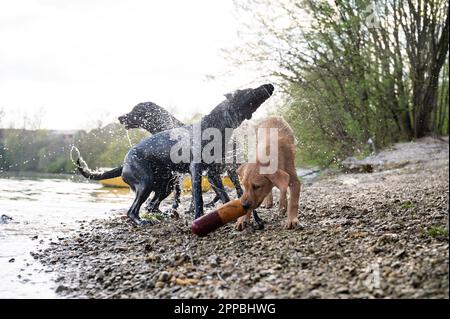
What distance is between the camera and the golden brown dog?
17.5 ft

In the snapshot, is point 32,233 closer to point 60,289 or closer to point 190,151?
point 190,151

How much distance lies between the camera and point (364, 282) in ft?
11.1

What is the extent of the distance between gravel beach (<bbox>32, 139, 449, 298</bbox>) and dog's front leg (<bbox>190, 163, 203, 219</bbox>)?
1.18ft

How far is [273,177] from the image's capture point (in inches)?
211

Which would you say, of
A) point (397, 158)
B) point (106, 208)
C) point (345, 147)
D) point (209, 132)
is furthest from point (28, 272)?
point (345, 147)

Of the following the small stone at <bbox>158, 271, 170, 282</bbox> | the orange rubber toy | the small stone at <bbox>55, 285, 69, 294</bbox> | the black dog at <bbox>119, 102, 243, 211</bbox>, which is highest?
the black dog at <bbox>119, 102, 243, 211</bbox>

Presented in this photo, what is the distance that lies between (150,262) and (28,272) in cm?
150

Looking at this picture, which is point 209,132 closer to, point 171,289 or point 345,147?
point 171,289

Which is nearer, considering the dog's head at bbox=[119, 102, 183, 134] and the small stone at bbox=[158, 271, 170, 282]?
the small stone at bbox=[158, 271, 170, 282]

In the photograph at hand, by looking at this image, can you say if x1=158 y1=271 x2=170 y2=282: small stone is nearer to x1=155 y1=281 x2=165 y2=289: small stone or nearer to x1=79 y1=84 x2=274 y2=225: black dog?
x1=155 y1=281 x2=165 y2=289: small stone

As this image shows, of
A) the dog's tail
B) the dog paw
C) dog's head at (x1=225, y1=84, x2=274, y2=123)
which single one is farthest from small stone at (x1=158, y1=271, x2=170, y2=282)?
the dog's tail

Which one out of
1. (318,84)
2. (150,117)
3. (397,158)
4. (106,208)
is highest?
(318,84)

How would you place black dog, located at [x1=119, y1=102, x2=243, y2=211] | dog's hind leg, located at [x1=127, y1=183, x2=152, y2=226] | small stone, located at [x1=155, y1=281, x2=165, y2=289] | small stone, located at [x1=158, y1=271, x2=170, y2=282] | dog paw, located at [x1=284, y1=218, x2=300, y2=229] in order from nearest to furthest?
small stone, located at [x1=155, y1=281, x2=165, y2=289]
small stone, located at [x1=158, y1=271, x2=170, y2=282]
dog paw, located at [x1=284, y1=218, x2=300, y2=229]
dog's hind leg, located at [x1=127, y1=183, x2=152, y2=226]
black dog, located at [x1=119, y1=102, x2=243, y2=211]

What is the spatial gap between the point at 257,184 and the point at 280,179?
27cm
